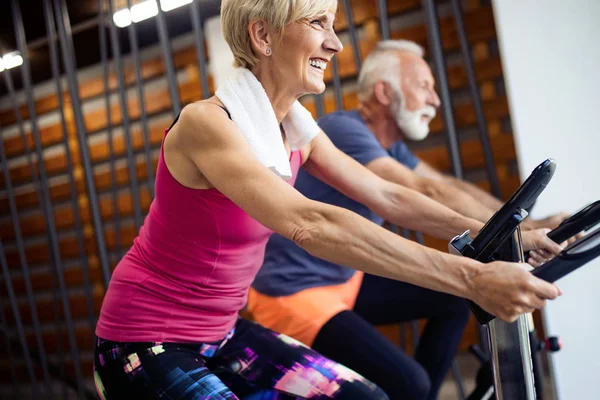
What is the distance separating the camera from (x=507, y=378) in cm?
100

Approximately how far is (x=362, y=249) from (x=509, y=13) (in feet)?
4.42

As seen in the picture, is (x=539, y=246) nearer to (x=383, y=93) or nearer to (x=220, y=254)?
(x=220, y=254)

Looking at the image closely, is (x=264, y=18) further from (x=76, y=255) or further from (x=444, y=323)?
(x=76, y=255)

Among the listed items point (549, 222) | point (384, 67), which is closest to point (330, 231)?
point (549, 222)

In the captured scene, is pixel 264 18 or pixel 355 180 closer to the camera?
pixel 264 18

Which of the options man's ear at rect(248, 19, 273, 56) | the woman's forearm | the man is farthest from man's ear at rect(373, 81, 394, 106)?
the woman's forearm

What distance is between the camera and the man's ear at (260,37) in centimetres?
124

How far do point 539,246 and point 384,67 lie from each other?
1096mm

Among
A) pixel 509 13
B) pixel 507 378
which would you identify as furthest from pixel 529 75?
pixel 507 378

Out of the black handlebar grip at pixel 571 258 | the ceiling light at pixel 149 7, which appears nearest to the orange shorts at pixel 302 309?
the black handlebar grip at pixel 571 258

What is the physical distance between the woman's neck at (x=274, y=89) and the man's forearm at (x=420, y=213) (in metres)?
0.36

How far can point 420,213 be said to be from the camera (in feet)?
4.82

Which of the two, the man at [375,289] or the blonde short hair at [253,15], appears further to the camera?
the man at [375,289]

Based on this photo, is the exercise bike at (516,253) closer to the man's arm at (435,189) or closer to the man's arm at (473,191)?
the man's arm at (435,189)
